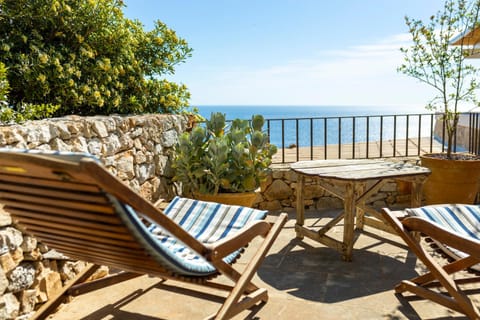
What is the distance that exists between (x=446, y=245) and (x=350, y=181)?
952 mm

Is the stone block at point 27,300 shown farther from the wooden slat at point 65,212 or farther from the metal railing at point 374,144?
the metal railing at point 374,144

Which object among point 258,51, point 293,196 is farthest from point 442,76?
point 258,51

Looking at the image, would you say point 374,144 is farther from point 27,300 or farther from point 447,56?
point 27,300

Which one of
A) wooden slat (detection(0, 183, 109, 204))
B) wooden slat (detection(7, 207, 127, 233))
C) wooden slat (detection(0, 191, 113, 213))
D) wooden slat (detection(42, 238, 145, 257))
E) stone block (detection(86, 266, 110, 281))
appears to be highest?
wooden slat (detection(0, 183, 109, 204))

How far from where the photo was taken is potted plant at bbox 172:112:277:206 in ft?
12.0

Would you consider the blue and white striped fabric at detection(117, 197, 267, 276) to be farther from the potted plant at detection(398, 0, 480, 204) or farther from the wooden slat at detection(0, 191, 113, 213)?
the potted plant at detection(398, 0, 480, 204)

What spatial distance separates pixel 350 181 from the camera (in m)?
2.88

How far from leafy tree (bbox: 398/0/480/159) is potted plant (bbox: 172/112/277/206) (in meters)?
2.22

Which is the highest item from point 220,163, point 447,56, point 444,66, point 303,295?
point 447,56

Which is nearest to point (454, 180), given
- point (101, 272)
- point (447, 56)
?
point (447, 56)

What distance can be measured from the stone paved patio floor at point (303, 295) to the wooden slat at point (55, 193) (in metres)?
1.09

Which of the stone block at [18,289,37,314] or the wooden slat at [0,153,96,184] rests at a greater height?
the wooden slat at [0,153,96,184]

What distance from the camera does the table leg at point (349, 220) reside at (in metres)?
2.97

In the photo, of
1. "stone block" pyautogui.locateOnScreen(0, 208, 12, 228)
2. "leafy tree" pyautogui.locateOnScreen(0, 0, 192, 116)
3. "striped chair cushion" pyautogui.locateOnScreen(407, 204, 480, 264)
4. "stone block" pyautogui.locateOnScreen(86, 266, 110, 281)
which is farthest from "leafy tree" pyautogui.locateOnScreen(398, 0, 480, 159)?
"stone block" pyautogui.locateOnScreen(0, 208, 12, 228)
